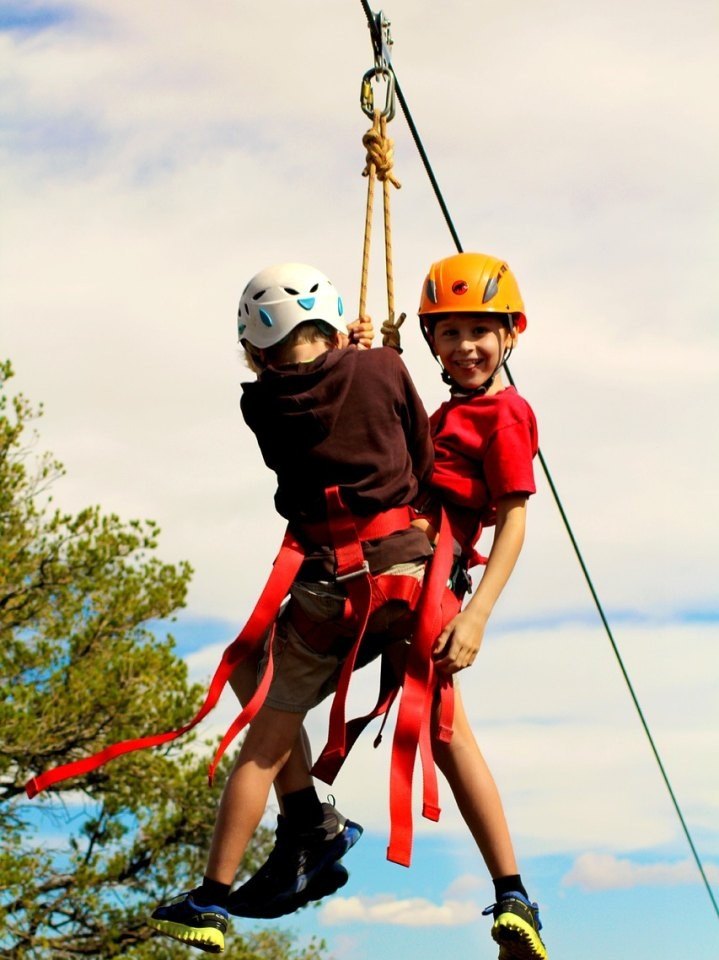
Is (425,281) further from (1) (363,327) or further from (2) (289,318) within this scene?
(2) (289,318)

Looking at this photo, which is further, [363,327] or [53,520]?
[53,520]

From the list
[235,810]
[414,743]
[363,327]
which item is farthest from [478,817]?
[363,327]

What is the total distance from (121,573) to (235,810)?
32.4 feet

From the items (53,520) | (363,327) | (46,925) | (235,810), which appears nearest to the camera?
(235,810)

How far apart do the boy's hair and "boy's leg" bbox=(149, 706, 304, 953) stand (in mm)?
906

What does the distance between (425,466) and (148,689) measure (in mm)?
9534

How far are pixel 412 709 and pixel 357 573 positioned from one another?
0.37 metres

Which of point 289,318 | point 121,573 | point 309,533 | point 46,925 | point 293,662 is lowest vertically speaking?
point 293,662

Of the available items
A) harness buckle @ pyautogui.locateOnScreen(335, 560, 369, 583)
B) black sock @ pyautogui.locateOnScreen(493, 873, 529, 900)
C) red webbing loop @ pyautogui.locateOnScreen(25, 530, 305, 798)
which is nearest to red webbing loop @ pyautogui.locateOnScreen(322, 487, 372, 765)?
harness buckle @ pyautogui.locateOnScreen(335, 560, 369, 583)

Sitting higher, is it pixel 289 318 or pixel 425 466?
pixel 289 318

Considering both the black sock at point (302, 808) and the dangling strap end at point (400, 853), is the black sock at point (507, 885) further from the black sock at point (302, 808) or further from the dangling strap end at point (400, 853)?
the black sock at point (302, 808)

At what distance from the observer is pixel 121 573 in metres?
13.3

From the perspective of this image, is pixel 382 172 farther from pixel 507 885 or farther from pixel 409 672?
pixel 507 885

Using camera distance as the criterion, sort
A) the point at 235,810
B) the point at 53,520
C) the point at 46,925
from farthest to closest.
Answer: the point at 53,520 < the point at 46,925 < the point at 235,810
